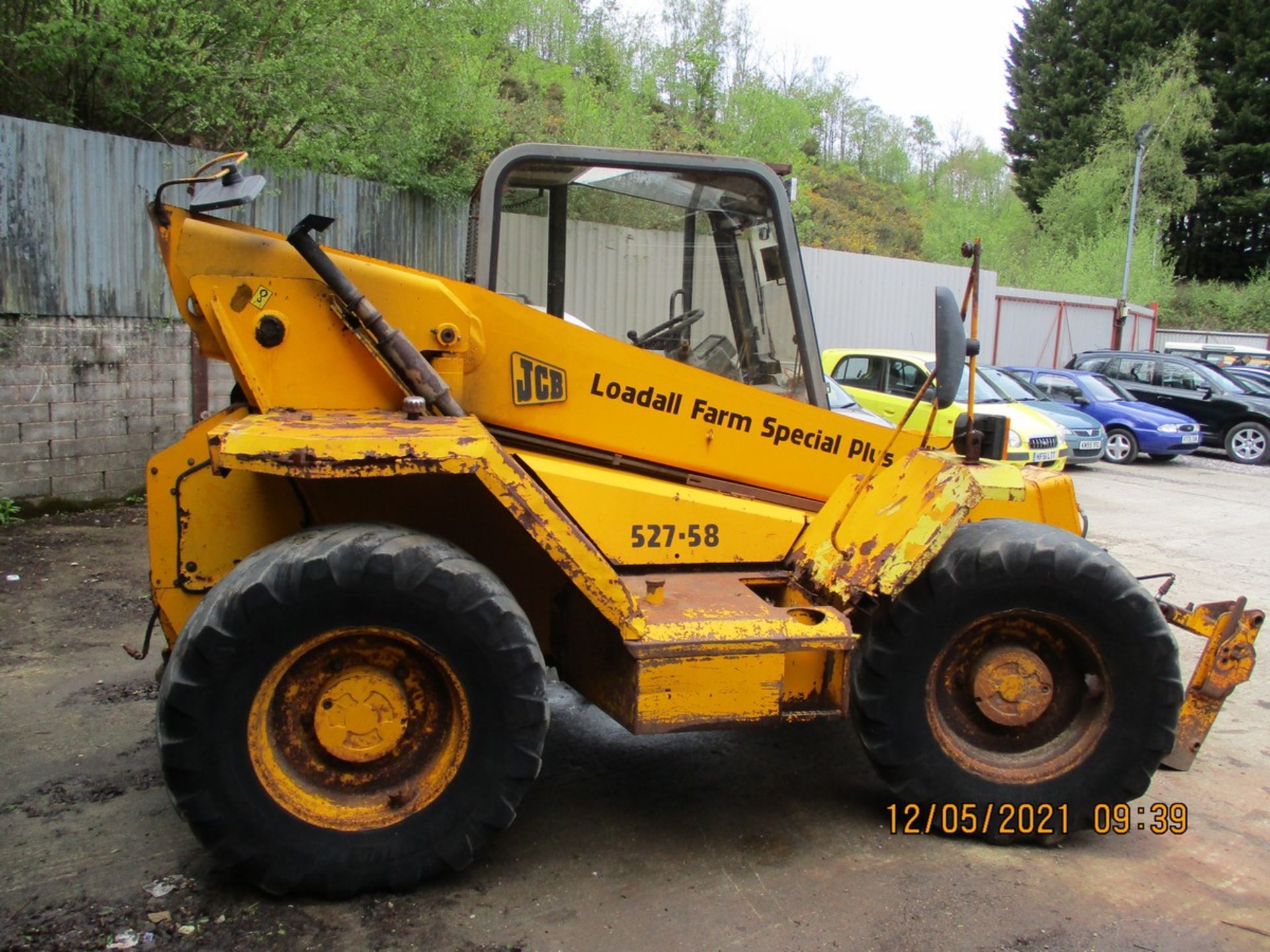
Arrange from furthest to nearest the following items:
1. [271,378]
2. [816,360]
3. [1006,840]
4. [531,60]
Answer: [531,60], [816,360], [1006,840], [271,378]

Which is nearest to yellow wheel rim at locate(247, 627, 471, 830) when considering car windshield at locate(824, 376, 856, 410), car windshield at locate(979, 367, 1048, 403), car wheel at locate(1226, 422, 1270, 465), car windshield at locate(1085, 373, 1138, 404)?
car windshield at locate(824, 376, 856, 410)

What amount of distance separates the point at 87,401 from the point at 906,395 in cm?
944

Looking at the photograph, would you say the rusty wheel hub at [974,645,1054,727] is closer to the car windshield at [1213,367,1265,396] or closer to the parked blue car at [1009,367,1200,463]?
the parked blue car at [1009,367,1200,463]

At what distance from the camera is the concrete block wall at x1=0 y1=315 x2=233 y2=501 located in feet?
26.9

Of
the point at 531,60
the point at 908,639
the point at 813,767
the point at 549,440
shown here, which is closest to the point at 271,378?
the point at 549,440

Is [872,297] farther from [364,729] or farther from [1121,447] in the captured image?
[364,729]

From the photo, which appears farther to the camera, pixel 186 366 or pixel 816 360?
pixel 186 366

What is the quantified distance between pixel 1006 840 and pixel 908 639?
0.87 meters

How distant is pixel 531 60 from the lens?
21906mm

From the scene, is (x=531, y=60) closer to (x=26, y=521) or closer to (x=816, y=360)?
(x=26, y=521)

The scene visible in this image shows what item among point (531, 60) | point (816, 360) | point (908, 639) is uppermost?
point (531, 60)

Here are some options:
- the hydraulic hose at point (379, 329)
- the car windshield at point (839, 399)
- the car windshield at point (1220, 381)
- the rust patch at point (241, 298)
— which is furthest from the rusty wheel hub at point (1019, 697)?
the car windshield at point (1220, 381)

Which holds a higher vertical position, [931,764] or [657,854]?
[931,764]

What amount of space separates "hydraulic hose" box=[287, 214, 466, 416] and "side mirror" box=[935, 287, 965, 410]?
168cm
